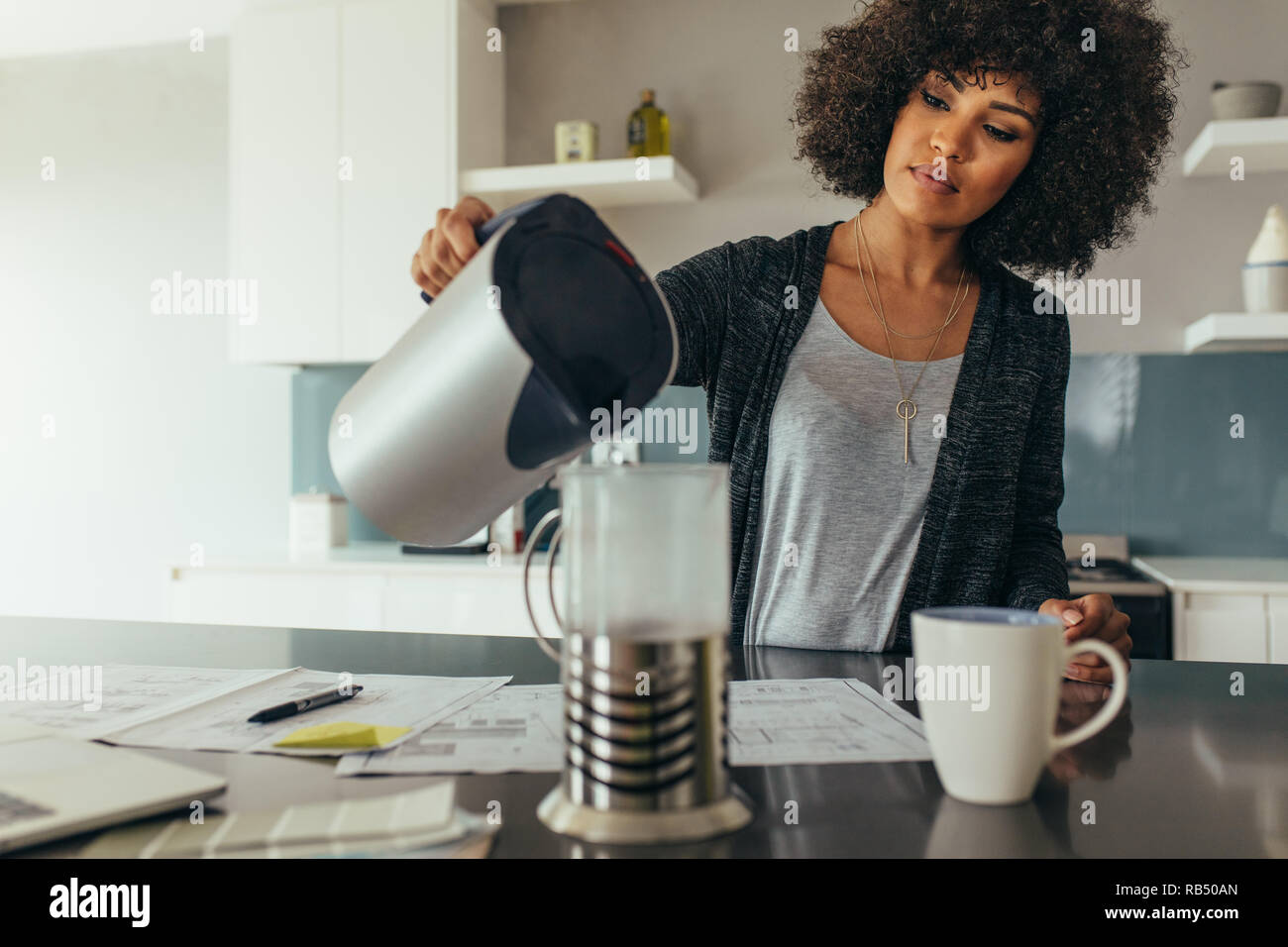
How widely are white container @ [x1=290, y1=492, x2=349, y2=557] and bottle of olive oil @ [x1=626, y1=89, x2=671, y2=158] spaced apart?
1297 millimetres

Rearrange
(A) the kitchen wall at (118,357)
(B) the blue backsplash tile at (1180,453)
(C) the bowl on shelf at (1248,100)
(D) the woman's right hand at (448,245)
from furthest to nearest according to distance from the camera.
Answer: (A) the kitchen wall at (118,357)
(B) the blue backsplash tile at (1180,453)
(C) the bowl on shelf at (1248,100)
(D) the woman's right hand at (448,245)

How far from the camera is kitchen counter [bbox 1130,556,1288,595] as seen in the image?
2.18 m

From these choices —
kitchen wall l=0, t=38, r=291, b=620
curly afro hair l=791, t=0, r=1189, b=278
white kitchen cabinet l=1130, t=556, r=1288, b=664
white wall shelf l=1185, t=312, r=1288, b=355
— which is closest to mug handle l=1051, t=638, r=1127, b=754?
curly afro hair l=791, t=0, r=1189, b=278

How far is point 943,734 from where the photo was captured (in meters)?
0.58

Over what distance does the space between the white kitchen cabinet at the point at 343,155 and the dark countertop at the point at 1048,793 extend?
6.85 ft

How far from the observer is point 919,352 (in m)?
1.34

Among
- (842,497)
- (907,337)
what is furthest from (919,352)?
(842,497)

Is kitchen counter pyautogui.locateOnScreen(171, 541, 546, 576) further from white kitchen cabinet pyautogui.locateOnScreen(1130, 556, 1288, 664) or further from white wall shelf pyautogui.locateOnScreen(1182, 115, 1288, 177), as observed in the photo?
white wall shelf pyautogui.locateOnScreen(1182, 115, 1288, 177)

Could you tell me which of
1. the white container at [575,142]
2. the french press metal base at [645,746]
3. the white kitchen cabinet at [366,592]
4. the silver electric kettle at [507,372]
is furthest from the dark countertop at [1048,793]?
the white container at [575,142]

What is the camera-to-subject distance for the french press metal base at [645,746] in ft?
1.69

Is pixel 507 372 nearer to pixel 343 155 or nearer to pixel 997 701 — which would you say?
pixel 997 701

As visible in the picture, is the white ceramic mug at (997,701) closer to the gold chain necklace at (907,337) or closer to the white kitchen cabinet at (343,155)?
Result: the gold chain necklace at (907,337)
